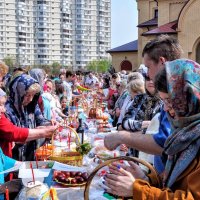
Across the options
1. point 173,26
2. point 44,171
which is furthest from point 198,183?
point 173,26

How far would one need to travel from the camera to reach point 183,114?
1939mm

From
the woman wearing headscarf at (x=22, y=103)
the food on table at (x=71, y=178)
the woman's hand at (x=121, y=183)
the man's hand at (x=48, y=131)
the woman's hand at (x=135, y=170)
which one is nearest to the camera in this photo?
the woman's hand at (x=121, y=183)

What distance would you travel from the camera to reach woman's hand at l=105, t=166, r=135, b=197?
1941mm

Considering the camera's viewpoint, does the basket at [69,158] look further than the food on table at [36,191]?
Yes

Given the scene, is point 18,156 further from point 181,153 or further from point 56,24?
point 56,24

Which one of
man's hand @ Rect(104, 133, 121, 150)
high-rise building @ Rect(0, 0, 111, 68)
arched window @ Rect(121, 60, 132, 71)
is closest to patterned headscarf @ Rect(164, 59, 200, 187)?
man's hand @ Rect(104, 133, 121, 150)

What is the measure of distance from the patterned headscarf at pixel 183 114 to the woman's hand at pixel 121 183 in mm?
203

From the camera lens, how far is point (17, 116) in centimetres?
463

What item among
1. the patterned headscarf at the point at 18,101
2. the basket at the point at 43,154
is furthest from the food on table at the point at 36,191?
the patterned headscarf at the point at 18,101

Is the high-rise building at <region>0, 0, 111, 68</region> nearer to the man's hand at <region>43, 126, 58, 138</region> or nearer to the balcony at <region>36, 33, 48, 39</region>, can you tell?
the balcony at <region>36, 33, 48, 39</region>

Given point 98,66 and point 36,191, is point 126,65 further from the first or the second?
point 98,66

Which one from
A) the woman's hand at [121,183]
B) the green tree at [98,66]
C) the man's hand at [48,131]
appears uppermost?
the green tree at [98,66]

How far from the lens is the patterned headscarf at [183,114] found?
186 cm

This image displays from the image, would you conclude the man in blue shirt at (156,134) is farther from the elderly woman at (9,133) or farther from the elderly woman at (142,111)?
the elderly woman at (9,133)
